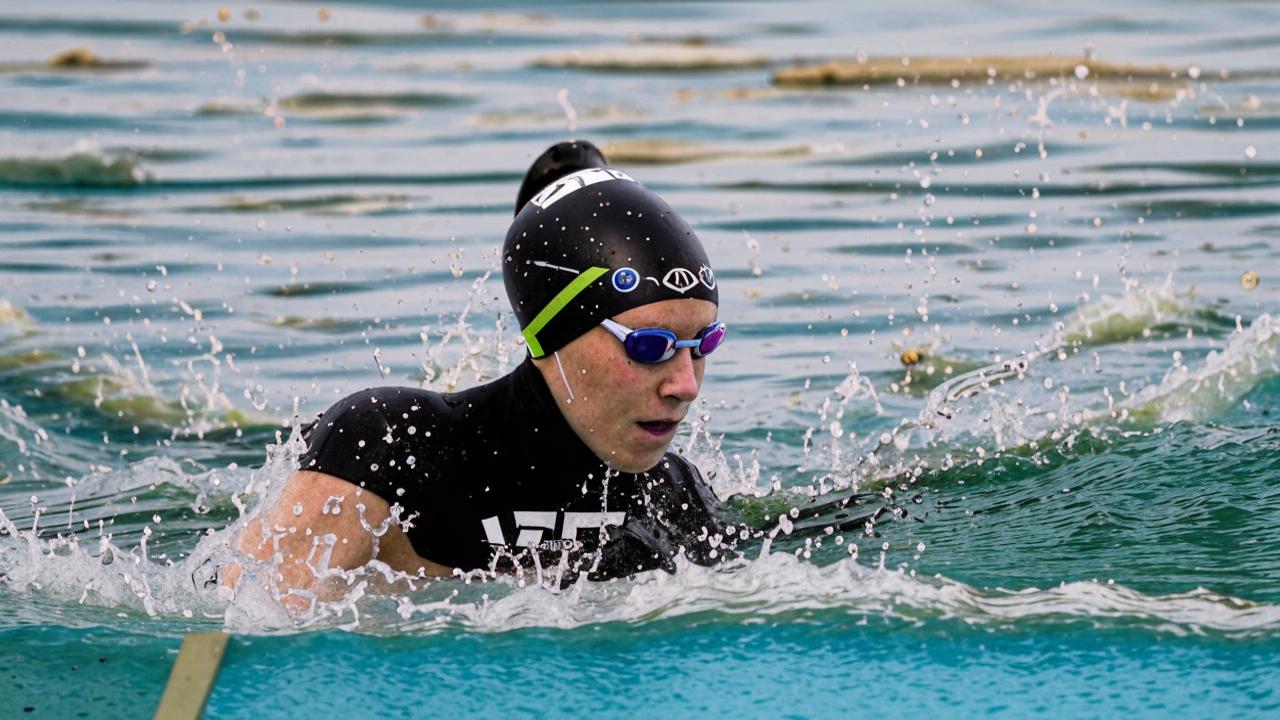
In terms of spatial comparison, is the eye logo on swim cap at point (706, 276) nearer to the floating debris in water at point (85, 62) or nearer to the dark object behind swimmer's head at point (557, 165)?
the dark object behind swimmer's head at point (557, 165)

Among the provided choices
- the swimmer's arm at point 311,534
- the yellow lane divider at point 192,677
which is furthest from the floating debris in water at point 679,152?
the yellow lane divider at point 192,677

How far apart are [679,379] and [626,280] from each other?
0.27 m

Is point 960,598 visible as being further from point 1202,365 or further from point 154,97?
point 154,97

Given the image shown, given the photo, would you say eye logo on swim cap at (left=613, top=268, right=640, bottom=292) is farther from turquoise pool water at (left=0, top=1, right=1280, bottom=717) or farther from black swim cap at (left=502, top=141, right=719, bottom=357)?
turquoise pool water at (left=0, top=1, right=1280, bottom=717)

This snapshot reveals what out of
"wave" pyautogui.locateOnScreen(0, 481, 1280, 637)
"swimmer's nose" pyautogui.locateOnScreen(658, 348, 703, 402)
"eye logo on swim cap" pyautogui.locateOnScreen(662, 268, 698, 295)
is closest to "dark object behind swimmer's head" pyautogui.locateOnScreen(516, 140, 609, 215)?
"eye logo on swim cap" pyautogui.locateOnScreen(662, 268, 698, 295)

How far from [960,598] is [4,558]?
2.52 meters

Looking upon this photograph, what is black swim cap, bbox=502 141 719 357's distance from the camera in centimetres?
461

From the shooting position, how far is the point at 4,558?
527 cm

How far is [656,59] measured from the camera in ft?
60.0

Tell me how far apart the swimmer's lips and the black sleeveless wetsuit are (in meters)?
0.25

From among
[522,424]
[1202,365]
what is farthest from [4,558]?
[1202,365]

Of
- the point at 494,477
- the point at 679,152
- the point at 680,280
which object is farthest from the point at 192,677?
the point at 679,152

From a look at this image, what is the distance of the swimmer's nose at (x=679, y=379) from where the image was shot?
14.8ft

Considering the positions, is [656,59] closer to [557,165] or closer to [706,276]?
[557,165]
